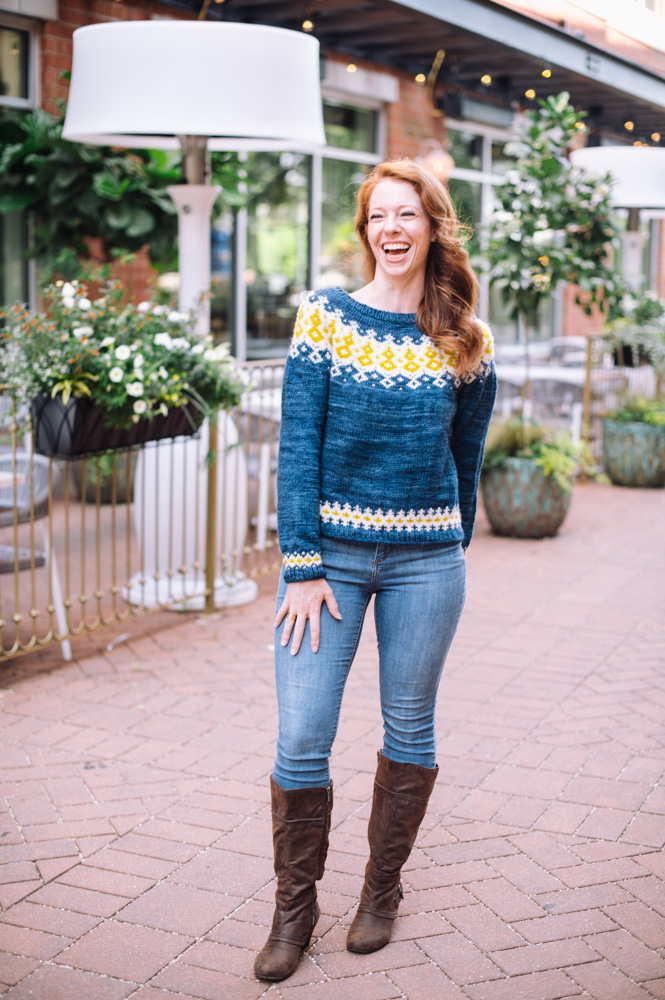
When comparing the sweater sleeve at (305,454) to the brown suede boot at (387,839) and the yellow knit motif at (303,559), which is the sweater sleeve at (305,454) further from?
the brown suede boot at (387,839)

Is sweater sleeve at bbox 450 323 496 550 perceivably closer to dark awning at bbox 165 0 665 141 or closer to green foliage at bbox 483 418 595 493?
green foliage at bbox 483 418 595 493

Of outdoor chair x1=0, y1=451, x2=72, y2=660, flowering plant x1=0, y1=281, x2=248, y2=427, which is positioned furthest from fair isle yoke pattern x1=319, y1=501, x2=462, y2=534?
outdoor chair x1=0, y1=451, x2=72, y2=660

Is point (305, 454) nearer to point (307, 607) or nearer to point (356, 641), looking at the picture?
point (307, 607)

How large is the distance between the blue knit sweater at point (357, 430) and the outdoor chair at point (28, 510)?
2271mm

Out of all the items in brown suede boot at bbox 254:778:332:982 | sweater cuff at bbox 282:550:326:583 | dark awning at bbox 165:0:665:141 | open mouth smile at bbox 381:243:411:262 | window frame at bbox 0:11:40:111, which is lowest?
brown suede boot at bbox 254:778:332:982

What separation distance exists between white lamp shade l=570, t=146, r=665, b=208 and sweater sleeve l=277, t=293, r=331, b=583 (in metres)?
6.91

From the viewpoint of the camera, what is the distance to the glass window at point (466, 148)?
12317mm

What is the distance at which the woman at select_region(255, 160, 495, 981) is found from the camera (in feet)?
7.89

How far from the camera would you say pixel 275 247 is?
10.3 m

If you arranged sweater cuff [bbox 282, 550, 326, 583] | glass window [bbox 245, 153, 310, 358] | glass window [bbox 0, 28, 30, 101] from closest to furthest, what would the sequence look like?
1. sweater cuff [bbox 282, 550, 326, 583]
2. glass window [bbox 0, 28, 30, 101]
3. glass window [bbox 245, 153, 310, 358]

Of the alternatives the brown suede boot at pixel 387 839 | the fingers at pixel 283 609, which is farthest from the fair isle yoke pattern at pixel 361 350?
the brown suede boot at pixel 387 839

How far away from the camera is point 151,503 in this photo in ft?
17.7

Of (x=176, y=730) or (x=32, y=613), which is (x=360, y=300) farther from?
(x=32, y=613)

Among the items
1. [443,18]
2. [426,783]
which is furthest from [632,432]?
[426,783]
